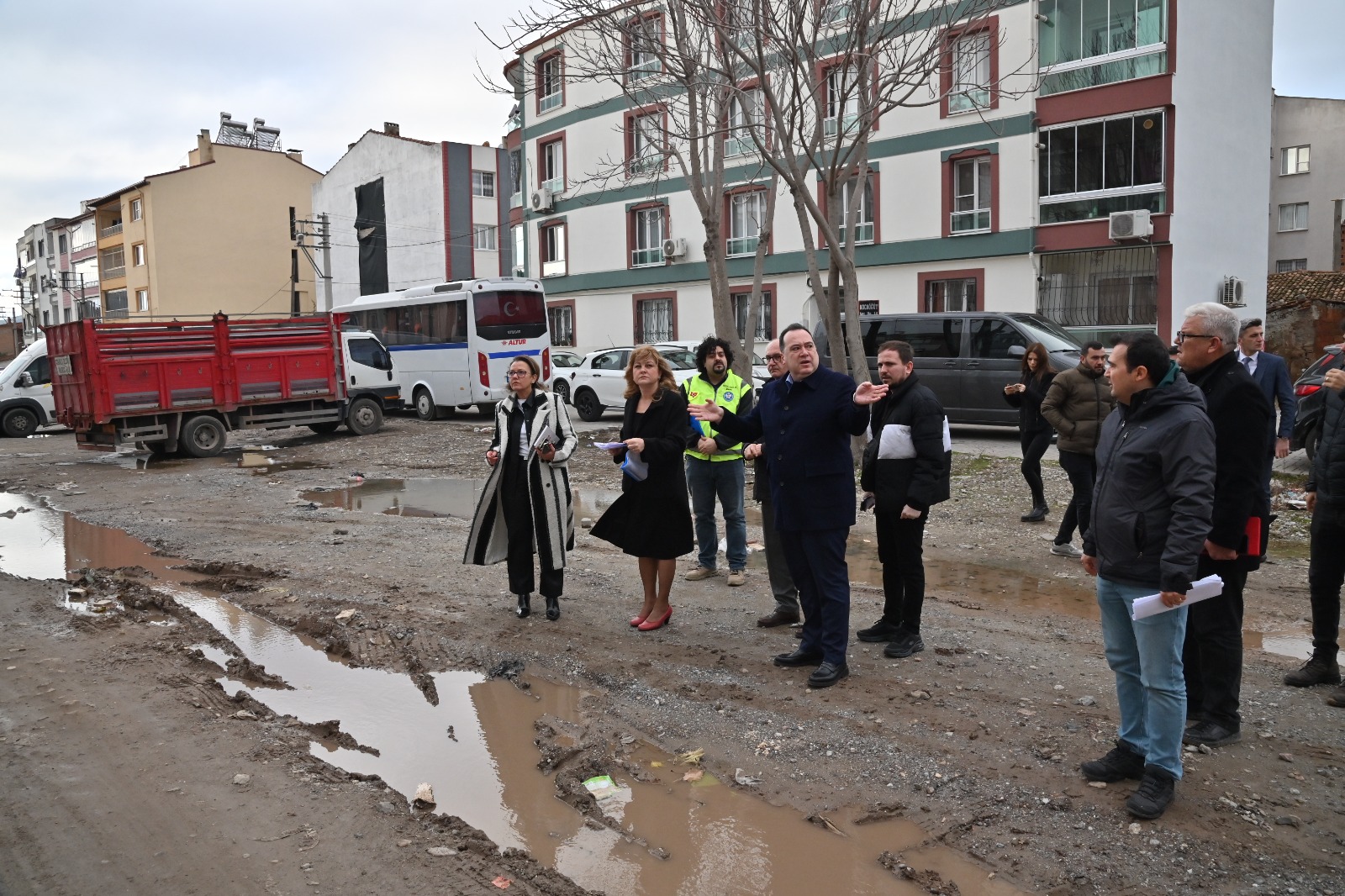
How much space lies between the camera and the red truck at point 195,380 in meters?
17.5

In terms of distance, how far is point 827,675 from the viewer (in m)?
5.60

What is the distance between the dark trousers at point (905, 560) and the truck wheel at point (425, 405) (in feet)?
65.0

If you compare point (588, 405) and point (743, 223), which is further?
point (743, 223)

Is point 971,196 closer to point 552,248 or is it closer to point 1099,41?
point 1099,41

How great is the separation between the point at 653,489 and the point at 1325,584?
383 centimetres

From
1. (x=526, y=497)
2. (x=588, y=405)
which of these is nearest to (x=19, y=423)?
(x=588, y=405)

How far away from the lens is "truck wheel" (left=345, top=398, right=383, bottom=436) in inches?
835

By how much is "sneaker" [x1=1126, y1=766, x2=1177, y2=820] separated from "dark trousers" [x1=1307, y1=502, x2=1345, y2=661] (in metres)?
2.03

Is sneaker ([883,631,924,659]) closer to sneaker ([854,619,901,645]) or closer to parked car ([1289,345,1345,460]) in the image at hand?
sneaker ([854,619,901,645])

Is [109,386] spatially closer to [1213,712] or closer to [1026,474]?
[1026,474]

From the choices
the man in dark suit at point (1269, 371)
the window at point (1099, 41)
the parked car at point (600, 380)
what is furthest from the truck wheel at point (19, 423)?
the man in dark suit at point (1269, 371)

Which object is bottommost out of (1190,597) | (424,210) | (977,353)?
(1190,597)

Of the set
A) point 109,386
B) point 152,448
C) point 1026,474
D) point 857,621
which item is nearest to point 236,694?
point 857,621

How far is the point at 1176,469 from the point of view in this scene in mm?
3961
